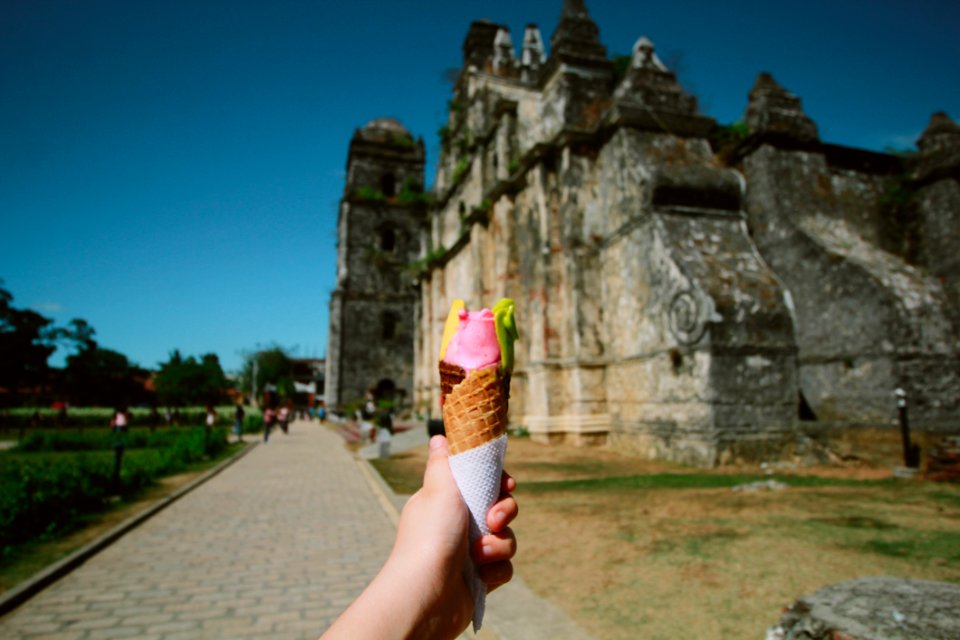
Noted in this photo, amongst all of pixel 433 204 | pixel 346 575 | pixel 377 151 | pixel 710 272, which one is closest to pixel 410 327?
pixel 433 204

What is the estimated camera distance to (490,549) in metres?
1.17

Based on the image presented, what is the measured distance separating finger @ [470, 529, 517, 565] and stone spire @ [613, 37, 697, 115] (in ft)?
41.9

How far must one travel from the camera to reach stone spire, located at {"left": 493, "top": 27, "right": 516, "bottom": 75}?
21922mm

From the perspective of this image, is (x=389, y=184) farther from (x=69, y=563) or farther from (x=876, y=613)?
(x=876, y=613)

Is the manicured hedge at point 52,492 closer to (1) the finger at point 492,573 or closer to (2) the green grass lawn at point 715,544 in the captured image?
(2) the green grass lawn at point 715,544

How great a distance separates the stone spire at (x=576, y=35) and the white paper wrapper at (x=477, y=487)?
1498 centimetres

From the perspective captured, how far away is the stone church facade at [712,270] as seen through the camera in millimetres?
8945

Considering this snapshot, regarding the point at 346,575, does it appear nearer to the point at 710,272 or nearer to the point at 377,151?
the point at 710,272

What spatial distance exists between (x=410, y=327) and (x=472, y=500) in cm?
3124

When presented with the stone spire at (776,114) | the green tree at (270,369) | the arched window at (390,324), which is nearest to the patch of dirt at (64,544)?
the stone spire at (776,114)

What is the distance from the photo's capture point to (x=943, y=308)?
909 centimetres

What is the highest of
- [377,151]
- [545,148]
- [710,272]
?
[377,151]

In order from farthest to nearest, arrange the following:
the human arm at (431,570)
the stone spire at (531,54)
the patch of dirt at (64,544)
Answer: the stone spire at (531,54), the patch of dirt at (64,544), the human arm at (431,570)

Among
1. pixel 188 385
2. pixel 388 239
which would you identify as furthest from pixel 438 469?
pixel 188 385
